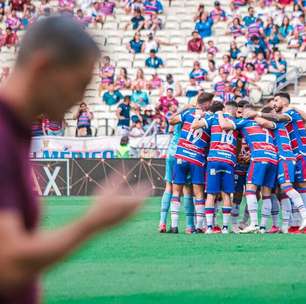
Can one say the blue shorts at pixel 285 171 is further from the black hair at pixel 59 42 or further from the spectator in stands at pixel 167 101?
the spectator in stands at pixel 167 101

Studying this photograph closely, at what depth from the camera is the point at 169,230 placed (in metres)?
17.2


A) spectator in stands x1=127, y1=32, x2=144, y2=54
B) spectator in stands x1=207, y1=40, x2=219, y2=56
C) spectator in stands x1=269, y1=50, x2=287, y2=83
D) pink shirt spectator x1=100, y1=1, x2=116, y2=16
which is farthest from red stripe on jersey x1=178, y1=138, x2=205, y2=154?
pink shirt spectator x1=100, y1=1, x2=116, y2=16

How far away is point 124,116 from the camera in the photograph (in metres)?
31.7

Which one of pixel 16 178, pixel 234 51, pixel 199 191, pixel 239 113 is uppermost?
pixel 16 178

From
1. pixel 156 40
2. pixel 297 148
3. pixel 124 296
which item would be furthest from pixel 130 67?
pixel 124 296

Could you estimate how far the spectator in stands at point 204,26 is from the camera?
120ft

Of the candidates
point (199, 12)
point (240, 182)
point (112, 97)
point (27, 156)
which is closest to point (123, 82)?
point (112, 97)

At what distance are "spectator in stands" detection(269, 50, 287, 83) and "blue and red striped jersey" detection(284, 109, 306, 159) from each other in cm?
1560

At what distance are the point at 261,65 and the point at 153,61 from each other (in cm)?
366

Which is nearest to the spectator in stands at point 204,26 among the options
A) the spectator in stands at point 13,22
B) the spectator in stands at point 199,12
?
the spectator in stands at point 199,12

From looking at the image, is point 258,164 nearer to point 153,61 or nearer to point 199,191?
point 199,191

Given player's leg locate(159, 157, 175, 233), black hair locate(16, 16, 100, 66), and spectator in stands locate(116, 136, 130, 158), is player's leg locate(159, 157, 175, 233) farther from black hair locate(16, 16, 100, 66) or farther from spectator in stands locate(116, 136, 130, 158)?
black hair locate(16, 16, 100, 66)

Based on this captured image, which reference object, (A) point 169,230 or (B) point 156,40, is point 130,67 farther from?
(A) point 169,230

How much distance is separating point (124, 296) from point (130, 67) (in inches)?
1071
